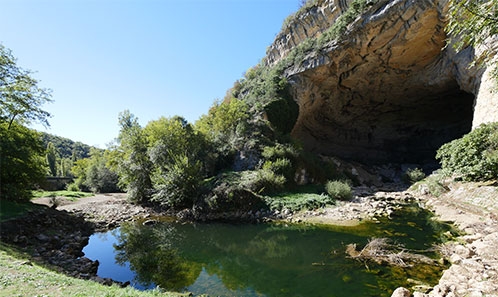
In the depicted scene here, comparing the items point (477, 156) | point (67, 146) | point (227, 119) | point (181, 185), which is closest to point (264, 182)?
point (181, 185)

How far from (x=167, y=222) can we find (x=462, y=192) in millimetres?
16672

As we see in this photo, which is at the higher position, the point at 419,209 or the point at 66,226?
the point at 419,209

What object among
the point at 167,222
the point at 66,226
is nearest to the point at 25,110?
the point at 66,226

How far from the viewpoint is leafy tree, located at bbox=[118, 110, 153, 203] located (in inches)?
756

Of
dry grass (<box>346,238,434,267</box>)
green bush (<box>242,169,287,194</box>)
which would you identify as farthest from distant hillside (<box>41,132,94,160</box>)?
dry grass (<box>346,238,434,267</box>)

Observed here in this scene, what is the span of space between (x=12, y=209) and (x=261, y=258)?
11853 mm

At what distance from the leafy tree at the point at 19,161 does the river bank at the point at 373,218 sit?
83.1 inches

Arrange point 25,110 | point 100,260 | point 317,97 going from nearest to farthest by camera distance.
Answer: point 100,260
point 25,110
point 317,97

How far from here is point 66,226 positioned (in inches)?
470

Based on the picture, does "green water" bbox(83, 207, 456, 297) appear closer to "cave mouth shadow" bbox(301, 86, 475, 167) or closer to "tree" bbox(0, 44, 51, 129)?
"tree" bbox(0, 44, 51, 129)

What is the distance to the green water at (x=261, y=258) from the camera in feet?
20.1

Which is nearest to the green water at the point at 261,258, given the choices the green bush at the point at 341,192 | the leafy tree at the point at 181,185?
the leafy tree at the point at 181,185

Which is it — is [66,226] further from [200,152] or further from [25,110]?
[200,152]

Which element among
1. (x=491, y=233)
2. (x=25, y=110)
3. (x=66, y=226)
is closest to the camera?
(x=491, y=233)
